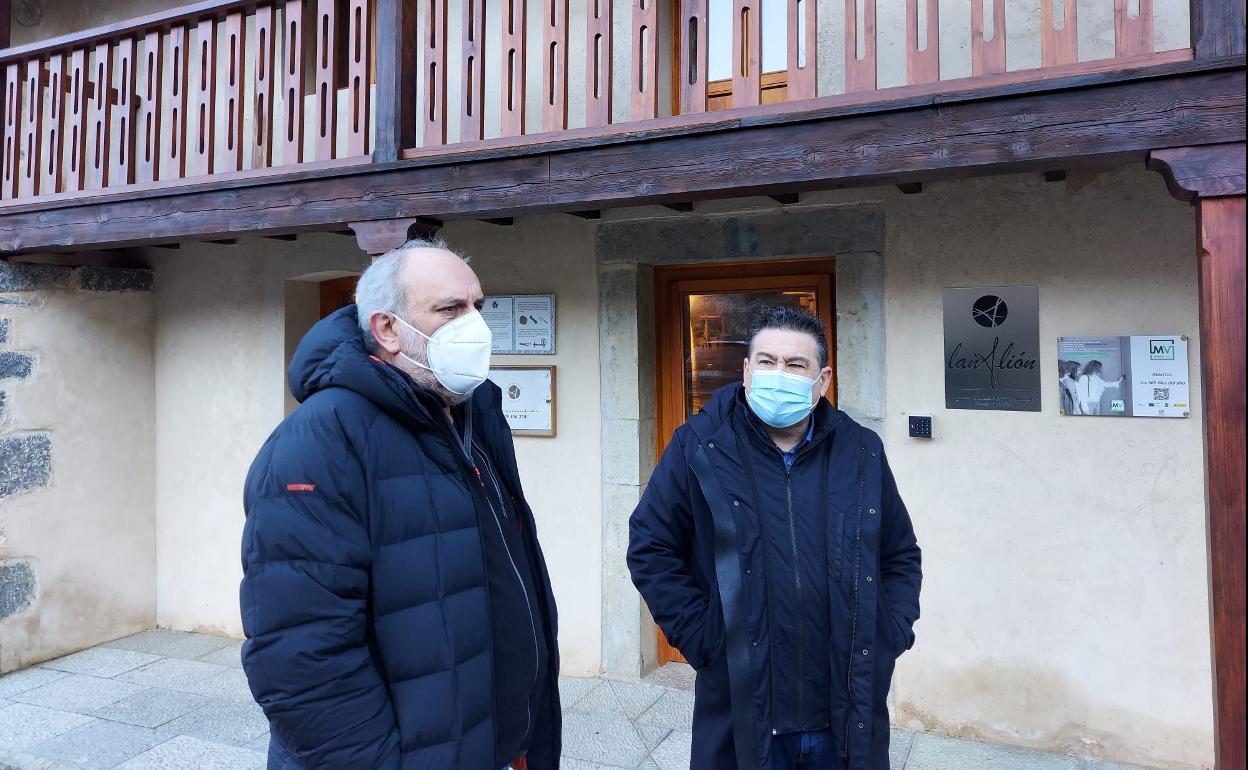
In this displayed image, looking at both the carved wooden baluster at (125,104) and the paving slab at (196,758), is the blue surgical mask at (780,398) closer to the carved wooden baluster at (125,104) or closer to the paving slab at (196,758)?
the paving slab at (196,758)

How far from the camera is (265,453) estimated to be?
168 centimetres

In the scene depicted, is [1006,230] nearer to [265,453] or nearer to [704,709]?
[704,709]

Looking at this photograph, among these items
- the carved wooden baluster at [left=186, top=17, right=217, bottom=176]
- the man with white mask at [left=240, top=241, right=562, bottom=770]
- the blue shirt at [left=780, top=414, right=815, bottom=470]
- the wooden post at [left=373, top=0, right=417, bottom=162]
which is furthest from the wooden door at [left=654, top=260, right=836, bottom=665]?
the man with white mask at [left=240, top=241, right=562, bottom=770]

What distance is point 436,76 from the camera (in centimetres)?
407

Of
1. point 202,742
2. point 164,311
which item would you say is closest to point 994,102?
point 202,742

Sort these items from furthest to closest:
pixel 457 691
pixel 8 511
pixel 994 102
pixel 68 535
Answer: pixel 68 535 → pixel 8 511 → pixel 994 102 → pixel 457 691

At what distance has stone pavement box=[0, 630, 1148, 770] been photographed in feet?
12.8

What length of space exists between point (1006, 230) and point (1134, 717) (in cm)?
226

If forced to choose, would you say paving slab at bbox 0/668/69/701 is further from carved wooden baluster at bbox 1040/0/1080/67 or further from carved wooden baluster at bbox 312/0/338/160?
carved wooden baluster at bbox 1040/0/1080/67

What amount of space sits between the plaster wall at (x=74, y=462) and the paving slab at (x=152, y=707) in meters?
1.15

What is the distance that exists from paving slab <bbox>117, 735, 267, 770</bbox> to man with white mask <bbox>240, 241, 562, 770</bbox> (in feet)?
8.41

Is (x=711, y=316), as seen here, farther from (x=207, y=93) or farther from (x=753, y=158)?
(x=207, y=93)

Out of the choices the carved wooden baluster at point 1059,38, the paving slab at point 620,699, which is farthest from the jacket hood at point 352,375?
the paving slab at point 620,699

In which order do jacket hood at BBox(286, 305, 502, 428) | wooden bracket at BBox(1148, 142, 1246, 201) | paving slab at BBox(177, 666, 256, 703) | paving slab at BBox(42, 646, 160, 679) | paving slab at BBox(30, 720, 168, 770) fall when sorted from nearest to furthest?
jacket hood at BBox(286, 305, 502, 428) → wooden bracket at BBox(1148, 142, 1246, 201) → paving slab at BBox(30, 720, 168, 770) → paving slab at BBox(177, 666, 256, 703) → paving slab at BBox(42, 646, 160, 679)
